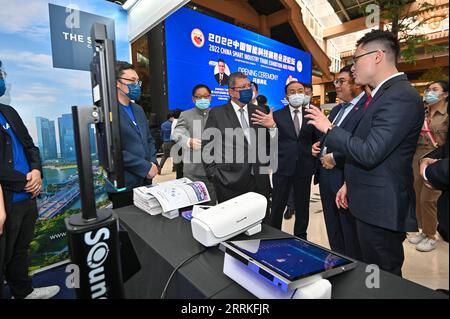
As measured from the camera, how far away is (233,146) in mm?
1899

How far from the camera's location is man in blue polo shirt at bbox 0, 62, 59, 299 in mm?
1486

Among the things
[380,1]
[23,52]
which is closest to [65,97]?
[23,52]

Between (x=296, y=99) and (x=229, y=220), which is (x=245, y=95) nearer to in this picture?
(x=296, y=99)

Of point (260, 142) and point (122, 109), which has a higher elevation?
point (122, 109)

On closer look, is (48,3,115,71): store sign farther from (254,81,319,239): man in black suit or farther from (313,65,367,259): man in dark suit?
(313,65,367,259): man in dark suit

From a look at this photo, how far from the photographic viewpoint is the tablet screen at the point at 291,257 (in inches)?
26.0

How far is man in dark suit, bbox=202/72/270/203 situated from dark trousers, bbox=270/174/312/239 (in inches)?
18.6

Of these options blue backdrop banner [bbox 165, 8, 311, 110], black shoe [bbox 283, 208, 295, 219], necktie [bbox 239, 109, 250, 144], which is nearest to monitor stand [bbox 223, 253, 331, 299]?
necktie [bbox 239, 109, 250, 144]

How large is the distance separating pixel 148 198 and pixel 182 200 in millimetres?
170

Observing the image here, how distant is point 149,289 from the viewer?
1.01 metres

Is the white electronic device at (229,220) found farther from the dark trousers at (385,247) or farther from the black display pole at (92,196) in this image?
the dark trousers at (385,247)

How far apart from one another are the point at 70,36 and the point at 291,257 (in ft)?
7.76

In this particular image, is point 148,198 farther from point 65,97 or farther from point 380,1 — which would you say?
point 380,1

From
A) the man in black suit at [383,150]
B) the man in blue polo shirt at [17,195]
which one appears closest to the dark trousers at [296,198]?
the man in black suit at [383,150]
